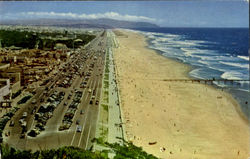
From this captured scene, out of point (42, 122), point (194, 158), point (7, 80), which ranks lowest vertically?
point (194, 158)

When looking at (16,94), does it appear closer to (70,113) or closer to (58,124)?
(70,113)

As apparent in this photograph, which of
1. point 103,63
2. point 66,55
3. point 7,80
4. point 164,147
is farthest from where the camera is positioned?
point 66,55

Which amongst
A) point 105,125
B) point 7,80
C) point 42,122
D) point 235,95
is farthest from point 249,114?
point 7,80

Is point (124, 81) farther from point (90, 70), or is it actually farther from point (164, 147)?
point (164, 147)

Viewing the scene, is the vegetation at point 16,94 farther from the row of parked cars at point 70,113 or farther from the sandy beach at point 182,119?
the sandy beach at point 182,119

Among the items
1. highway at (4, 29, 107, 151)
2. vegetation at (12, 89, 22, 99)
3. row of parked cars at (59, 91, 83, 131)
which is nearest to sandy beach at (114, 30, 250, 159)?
highway at (4, 29, 107, 151)

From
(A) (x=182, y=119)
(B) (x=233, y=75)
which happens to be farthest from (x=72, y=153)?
(B) (x=233, y=75)
